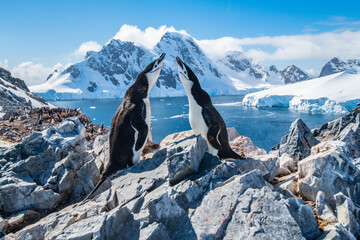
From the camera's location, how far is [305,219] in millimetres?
2975

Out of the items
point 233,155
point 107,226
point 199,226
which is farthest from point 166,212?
point 233,155

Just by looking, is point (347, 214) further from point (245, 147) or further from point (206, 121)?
point (245, 147)

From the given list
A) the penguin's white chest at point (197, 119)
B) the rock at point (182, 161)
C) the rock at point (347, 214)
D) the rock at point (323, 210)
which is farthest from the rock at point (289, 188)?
the penguin's white chest at point (197, 119)

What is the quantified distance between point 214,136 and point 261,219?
2.94m

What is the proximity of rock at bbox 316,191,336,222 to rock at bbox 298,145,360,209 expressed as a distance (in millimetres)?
290

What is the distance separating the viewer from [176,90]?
6590 inches

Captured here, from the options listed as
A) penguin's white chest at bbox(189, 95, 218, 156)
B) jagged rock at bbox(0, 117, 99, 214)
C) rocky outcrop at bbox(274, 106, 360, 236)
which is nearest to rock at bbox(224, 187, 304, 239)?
rocky outcrop at bbox(274, 106, 360, 236)

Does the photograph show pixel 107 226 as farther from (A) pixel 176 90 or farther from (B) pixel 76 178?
(A) pixel 176 90

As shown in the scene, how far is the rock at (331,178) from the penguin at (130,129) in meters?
3.26

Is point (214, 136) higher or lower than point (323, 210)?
higher

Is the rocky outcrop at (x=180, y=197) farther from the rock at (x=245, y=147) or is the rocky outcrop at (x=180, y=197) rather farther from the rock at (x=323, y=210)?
the rock at (x=245, y=147)

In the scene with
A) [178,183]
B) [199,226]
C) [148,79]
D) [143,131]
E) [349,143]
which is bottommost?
[349,143]

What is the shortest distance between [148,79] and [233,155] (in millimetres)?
2620

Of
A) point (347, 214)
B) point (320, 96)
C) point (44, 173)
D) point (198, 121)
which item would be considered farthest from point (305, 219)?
point (320, 96)
